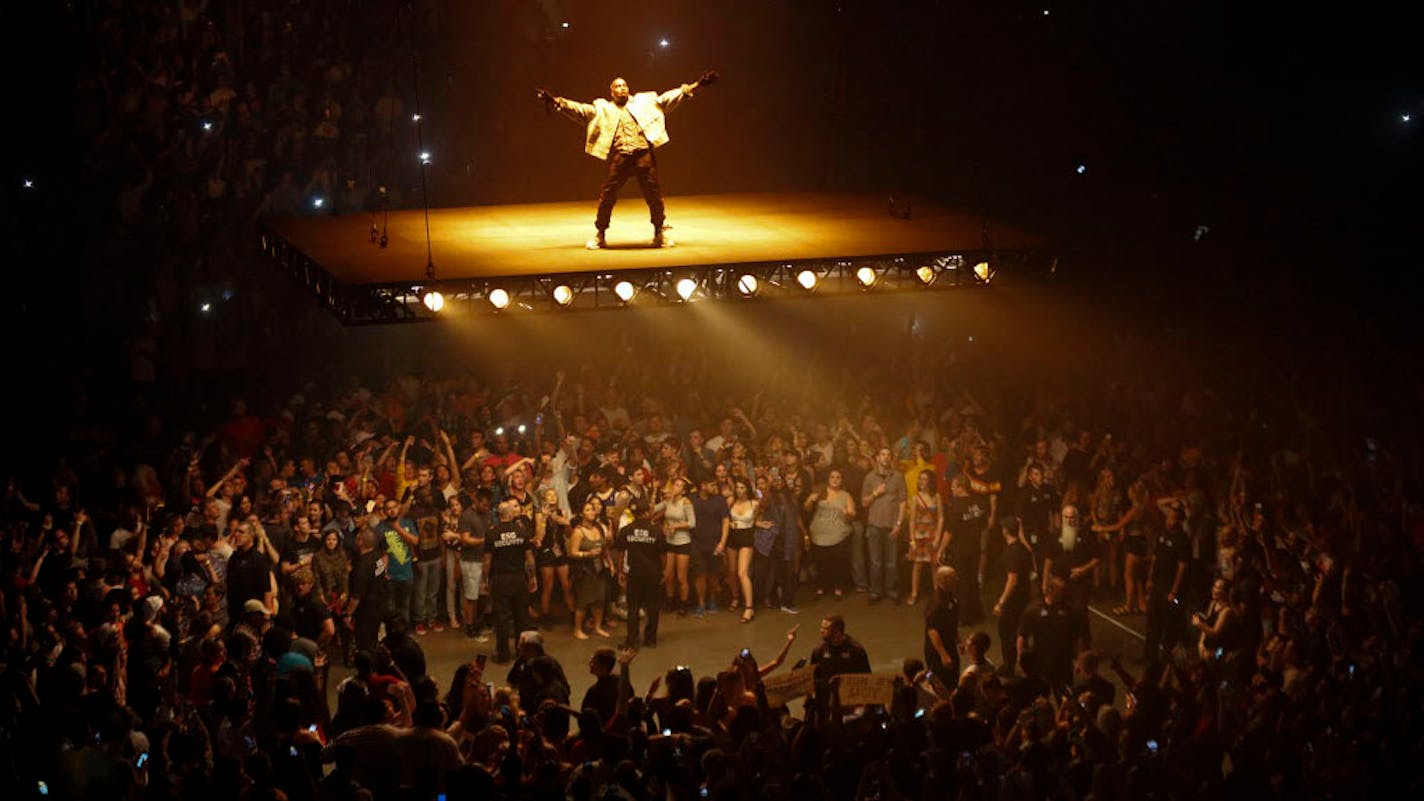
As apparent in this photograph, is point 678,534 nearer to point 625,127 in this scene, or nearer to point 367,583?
point 367,583

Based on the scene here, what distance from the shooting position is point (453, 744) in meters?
7.56

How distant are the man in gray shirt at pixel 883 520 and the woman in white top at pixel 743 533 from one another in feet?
3.52

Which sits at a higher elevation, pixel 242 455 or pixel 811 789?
pixel 242 455

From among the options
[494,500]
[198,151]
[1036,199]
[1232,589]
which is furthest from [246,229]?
[1232,589]

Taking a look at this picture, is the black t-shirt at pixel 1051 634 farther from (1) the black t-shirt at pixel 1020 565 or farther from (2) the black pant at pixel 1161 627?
(2) the black pant at pixel 1161 627

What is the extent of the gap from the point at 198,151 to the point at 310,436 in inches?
175

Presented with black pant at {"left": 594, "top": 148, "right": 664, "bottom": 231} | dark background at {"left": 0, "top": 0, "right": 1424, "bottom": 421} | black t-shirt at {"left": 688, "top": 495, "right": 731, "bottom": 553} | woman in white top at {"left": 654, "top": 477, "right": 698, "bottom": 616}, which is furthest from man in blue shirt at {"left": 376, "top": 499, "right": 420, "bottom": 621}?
dark background at {"left": 0, "top": 0, "right": 1424, "bottom": 421}

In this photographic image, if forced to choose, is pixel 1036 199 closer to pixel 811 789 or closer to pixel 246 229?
pixel 246 229

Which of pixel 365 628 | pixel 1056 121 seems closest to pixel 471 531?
pixel 365 628

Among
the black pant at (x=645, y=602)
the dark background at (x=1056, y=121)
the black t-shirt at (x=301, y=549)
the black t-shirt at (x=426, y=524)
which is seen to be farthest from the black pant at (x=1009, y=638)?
the dark background at (x=1056, y=121)

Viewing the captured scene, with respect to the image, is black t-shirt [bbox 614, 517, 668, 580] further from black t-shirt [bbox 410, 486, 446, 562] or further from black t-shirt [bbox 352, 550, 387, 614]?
black t-shirt [bbox 352, 550, 387, 614]

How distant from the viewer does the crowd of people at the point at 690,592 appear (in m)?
7.47

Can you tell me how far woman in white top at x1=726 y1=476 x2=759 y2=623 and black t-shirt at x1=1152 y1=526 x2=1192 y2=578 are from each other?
3212mm

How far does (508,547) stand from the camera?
11.4 metres
